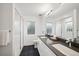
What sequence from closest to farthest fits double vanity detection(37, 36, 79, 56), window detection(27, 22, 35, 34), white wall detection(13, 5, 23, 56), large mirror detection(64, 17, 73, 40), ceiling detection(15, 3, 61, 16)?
double vanity detection(37, 36, 79, 56) → large mirror detection(64, 17, 73, 40) → white wall detection(13, 5, 23, 56) → ceiling detection(15, 3, 61, 16) → window detection(27, 22, 35, 34)

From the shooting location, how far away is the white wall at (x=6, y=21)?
1926mm

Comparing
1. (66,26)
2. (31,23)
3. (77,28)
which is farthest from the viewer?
(31,23)

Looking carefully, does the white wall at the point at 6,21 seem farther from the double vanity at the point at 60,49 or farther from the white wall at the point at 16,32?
the double vanity at the point at 60,49

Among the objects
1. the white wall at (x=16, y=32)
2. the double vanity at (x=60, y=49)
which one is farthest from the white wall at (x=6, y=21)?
the double vanity at (x=60, y=49)

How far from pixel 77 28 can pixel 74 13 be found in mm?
372

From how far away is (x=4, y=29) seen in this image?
192 centimetres

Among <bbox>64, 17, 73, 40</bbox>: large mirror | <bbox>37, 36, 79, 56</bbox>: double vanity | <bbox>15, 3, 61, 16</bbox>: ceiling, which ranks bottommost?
<bbox>37, 36, 79, 56</bbox>: double vanity

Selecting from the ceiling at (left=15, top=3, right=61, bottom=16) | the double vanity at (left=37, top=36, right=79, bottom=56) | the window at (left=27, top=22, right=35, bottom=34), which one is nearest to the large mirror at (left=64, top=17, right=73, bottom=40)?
the double vanity at (left=37, top=36, right=79, bottom=56)

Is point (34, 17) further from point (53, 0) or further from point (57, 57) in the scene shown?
point (57, 57)

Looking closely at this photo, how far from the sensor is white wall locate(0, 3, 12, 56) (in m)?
1.93

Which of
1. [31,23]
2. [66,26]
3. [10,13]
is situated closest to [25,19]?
[31,23]

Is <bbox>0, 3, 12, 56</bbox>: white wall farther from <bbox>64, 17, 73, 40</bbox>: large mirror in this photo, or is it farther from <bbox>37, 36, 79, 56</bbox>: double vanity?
<bbox>64, 17, 73, 40</bbox>: large mirror

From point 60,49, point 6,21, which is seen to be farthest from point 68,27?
point 6,21

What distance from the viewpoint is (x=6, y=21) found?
194 cm
